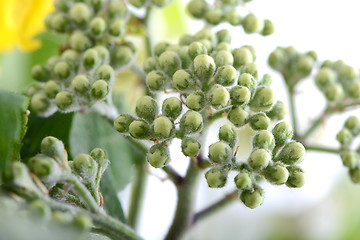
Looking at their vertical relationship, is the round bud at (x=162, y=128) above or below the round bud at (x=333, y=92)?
above

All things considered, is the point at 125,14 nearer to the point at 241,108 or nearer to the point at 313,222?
the point at 241,108

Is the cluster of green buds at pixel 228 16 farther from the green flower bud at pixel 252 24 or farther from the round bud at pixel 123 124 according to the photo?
the round bud at pixel 123 124

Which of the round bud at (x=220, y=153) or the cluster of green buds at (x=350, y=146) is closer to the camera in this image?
the round bud at (x=220, y=153)

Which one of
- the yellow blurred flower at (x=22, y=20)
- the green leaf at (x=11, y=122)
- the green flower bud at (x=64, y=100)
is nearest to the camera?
the green leaf at (x=11, y=122)

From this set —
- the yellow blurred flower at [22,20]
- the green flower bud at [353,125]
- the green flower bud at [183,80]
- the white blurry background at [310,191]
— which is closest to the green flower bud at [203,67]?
the green flower bud at [183,80]

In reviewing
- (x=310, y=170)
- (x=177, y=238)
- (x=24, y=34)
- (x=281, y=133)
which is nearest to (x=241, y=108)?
(x=281, y=133)

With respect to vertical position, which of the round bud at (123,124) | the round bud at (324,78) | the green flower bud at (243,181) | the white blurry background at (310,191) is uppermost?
the round bud at (123,124)

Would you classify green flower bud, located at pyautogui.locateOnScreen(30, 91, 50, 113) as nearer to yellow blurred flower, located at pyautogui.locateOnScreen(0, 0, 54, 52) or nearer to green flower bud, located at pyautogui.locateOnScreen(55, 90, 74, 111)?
green flower bud, located at pyautogui.locateOnScreen(55, 90, 74, 111)

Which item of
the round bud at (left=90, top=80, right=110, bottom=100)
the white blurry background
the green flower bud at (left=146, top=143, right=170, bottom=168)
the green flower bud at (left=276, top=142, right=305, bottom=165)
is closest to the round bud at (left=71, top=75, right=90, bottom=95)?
the round bud at (left=90, top=80, right=110, bottom=100)
